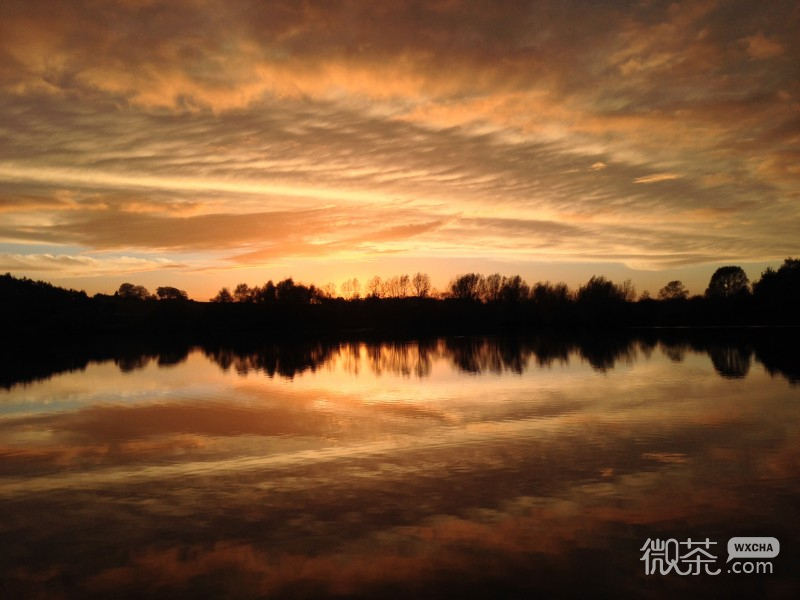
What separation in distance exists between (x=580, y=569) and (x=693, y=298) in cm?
13272

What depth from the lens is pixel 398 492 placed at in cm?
1148

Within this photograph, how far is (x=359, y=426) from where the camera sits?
60.4ft

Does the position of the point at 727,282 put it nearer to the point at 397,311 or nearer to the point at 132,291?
the point at 397,311

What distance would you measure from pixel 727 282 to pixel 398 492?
144 meters

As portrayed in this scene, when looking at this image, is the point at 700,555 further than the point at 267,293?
No

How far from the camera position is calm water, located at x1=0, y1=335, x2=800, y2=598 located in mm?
8078

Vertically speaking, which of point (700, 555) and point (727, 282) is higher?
point (727, 282)

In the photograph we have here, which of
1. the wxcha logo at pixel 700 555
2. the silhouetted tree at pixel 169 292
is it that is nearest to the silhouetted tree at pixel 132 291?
the silhouetted tree at pixel 169 292

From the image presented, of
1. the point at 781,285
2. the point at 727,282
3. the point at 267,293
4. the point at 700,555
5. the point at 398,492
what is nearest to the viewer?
the point at 700,555

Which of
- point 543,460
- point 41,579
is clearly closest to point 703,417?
point 543,460

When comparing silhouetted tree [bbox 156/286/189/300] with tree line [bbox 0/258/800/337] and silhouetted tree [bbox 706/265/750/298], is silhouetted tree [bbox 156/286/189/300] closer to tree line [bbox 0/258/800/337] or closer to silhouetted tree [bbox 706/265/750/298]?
tree line [bbox 0/258/800/337]

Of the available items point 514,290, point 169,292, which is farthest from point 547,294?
point 169,292

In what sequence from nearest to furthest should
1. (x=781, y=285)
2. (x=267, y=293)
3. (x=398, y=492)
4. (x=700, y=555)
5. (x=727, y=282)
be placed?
(x=700, y=555) < (x=398, y=492) < (x=781, y=285) < (x=727, y=282) < (x=267, y=293)

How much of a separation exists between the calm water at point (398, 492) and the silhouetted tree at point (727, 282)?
124267 mm
